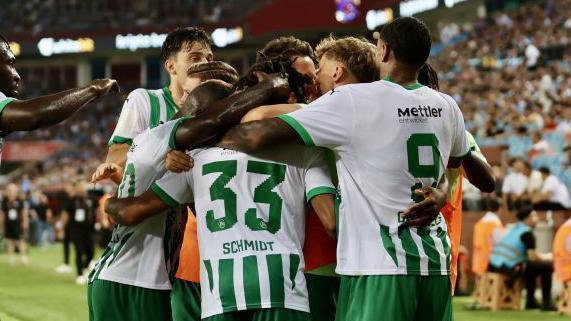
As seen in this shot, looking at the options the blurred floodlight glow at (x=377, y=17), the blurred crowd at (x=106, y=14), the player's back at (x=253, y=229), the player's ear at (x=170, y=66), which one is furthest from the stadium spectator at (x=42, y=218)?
the player's back at (x=253, y=229)

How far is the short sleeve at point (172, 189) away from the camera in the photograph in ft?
14.0

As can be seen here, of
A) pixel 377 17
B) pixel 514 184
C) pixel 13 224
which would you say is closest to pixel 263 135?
pixel 514 184

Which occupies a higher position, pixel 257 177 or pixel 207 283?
pixel 257 177

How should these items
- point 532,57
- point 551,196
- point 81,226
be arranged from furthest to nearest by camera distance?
point 532,57, point 81,226, point 551,196

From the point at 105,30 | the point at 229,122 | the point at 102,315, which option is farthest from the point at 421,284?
the point at 105,30

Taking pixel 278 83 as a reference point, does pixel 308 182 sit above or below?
below

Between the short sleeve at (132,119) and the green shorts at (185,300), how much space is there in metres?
0.88

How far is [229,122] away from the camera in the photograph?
4.01m

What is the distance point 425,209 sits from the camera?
4055 millimetres

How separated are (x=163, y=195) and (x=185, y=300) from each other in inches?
38.5

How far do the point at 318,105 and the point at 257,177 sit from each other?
1.23 feet

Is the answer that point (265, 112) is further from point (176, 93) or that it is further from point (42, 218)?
point (42, 218)

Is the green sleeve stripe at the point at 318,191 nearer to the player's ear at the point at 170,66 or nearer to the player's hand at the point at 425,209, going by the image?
the player's hand at the point at 425,209

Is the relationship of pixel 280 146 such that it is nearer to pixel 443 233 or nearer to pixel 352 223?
pixel 352 223
